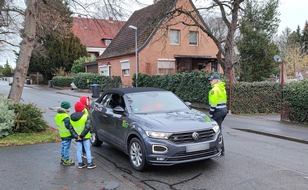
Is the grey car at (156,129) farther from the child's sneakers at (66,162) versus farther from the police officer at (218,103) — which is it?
the child's sneakers at (66,162)

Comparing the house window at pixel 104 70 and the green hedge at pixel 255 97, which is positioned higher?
the house window at pixel 104 70

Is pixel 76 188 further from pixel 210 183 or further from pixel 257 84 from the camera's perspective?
pixel 257 84

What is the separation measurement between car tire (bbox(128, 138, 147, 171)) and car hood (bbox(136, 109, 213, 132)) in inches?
15.3

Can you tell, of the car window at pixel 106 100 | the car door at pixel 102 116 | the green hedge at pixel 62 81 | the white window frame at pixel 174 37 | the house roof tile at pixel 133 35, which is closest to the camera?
the car door at pixel 102 116

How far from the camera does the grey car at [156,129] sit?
18.2 ft

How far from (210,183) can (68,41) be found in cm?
4590

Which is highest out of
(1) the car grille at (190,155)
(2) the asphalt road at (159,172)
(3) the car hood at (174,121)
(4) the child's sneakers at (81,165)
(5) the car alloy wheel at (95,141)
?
(3) the car hood at (174,121)

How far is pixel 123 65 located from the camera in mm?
31375

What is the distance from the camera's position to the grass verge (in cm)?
809

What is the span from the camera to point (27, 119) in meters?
8.97

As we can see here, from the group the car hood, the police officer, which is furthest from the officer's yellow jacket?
the car hood

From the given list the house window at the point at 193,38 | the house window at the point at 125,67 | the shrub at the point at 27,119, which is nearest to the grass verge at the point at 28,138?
the shrub at the point at 27,119

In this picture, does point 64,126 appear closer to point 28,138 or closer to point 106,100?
point 106,100

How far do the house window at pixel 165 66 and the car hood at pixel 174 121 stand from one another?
23.6 m
